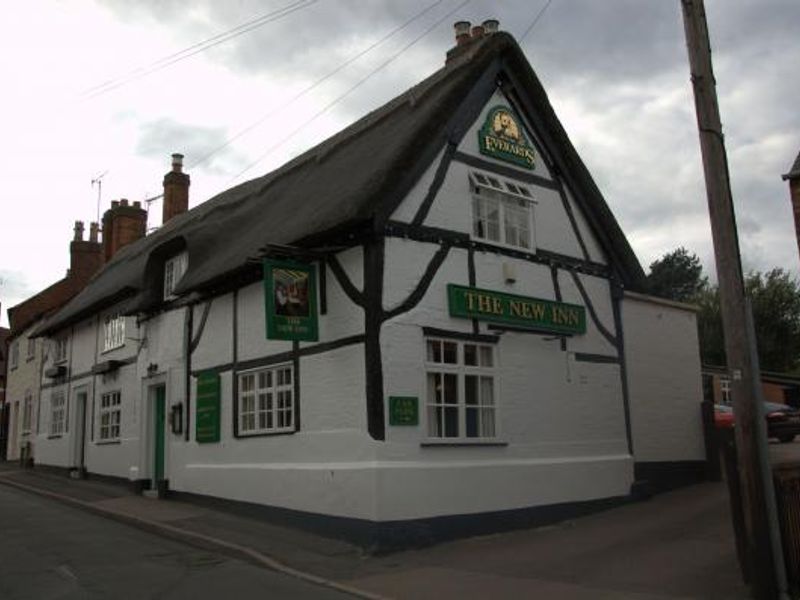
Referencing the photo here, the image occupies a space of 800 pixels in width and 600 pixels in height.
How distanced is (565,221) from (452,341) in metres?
4.52

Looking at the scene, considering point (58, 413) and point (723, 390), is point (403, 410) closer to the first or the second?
point (58, 413)

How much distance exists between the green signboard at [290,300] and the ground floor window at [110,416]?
9752 millimetres

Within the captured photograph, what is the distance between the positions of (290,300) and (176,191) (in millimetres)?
16962

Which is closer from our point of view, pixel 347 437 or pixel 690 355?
pixel 347 437

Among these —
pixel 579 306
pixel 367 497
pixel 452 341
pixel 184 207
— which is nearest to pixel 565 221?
pixel 579 306

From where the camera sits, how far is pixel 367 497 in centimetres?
1160

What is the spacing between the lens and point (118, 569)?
10133 mm

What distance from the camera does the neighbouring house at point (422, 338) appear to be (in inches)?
482

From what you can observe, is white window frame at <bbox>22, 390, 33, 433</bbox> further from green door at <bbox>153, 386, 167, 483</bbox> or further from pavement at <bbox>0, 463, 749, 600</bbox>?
pavement at <bbox>0, 463, 749, 600</bbox>

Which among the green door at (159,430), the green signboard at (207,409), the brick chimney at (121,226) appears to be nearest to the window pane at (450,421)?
the green signboard at (207,409)

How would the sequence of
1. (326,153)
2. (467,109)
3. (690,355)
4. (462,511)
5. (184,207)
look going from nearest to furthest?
(462,511), (467,109), (326,153), (690,355), (184,207)

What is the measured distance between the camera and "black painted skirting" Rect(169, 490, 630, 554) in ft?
37.8

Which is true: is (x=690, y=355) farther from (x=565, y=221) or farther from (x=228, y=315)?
(x=228, y=315)

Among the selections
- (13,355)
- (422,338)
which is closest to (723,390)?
(422,338)
